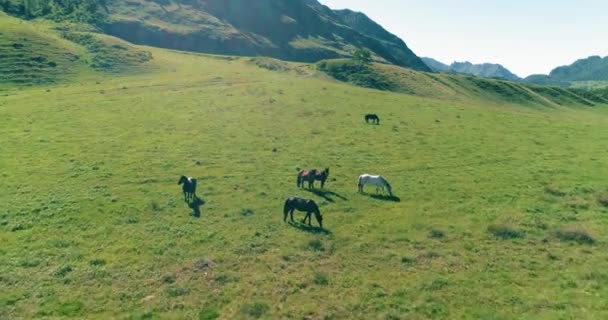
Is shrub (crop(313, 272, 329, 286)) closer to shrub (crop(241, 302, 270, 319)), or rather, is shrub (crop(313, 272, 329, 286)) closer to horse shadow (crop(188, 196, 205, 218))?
shrub (crop(241, 302, 270, 319))

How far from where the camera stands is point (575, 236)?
2352 cm

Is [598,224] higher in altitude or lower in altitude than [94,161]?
higher

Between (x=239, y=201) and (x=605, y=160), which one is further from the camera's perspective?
(x=605, y=160)

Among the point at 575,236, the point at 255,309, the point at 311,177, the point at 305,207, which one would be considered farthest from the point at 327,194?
the point at 575,236

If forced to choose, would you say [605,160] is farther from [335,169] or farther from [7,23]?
[7,23]

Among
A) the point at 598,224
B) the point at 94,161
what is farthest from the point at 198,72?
the point at 598,224

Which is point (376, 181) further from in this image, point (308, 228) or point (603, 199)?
point (603, 199)

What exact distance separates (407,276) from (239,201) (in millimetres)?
12417

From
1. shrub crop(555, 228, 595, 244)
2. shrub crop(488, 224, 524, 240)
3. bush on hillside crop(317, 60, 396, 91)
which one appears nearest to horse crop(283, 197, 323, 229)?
shrub crop(488, 224, 524, 240)

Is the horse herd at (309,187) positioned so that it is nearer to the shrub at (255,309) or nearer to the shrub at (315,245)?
the shrub at (315,245)

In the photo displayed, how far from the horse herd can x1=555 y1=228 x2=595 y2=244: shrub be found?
10.4m

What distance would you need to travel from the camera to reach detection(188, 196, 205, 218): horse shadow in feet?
83.7

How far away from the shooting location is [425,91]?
97.9 metres

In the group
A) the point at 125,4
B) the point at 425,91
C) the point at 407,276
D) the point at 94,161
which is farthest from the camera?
the point at 125,4
